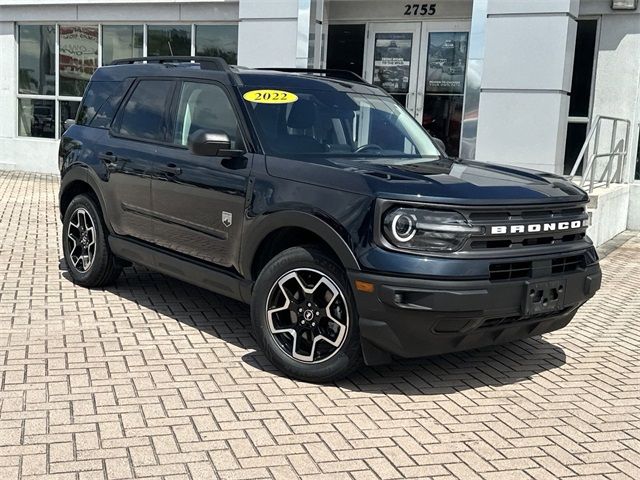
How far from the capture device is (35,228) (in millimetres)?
9711

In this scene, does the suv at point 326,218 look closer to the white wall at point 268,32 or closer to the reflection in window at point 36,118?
the white wall at point 268,32

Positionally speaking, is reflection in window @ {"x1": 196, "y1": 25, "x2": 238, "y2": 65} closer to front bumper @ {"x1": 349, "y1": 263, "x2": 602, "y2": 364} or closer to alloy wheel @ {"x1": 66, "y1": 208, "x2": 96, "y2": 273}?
alloy wheel @ {"x1": 66, "y1": 208, "x2": 96, "y2": 273}

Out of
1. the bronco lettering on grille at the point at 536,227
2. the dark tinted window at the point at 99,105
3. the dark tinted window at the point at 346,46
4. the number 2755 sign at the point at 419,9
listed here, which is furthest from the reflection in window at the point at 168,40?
the bronco lettering on grille at the point at 536,227

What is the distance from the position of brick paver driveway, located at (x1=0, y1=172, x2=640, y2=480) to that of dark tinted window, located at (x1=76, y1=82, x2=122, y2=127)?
1.54 m

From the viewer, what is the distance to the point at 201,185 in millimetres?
5137

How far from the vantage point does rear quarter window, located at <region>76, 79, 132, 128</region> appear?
6.32 meters

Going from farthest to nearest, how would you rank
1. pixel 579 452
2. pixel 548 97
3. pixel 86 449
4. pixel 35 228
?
pixel 548 97, pixel 35 228, pixel 579 452, pixel 86 449

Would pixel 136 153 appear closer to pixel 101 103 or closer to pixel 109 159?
pixel 109 159

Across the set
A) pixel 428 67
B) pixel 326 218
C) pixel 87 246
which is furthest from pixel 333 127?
pixel 428 67

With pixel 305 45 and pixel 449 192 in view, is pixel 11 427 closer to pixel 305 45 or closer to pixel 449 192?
pixel 449 192

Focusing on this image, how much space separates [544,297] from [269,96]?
90.7 inches

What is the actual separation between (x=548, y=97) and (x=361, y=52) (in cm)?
429

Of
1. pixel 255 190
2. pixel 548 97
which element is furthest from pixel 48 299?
pixel 548 97

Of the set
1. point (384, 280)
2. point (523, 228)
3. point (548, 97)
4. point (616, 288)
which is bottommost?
point (616, 288)
